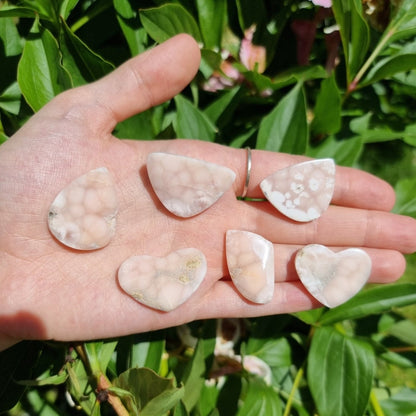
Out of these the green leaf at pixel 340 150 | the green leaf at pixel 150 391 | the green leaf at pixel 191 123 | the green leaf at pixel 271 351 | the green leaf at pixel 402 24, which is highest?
the green leaf at pixel 402 24

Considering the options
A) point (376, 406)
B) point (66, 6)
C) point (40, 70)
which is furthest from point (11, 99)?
point (376, 406)

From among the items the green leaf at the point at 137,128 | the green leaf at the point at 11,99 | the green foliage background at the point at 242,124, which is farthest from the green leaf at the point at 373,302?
the green leaf at the point at 11,99

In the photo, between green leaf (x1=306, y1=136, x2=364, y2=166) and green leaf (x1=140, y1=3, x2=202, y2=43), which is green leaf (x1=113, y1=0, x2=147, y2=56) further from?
green leaf (x1=306, y1=136, x2=364, y2=166)

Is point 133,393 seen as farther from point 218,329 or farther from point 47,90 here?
point 47,90

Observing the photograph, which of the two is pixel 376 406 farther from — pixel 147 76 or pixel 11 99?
pixel 11 99

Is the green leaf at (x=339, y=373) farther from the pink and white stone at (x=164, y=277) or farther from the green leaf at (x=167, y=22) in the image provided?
the green leaf at (x=167, y=22)

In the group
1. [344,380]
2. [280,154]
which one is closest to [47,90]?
[280,154]

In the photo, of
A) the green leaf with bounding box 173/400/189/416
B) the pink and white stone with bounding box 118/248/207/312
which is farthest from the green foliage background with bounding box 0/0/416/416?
the pink and white stone with bounding box 118/248/207/312
